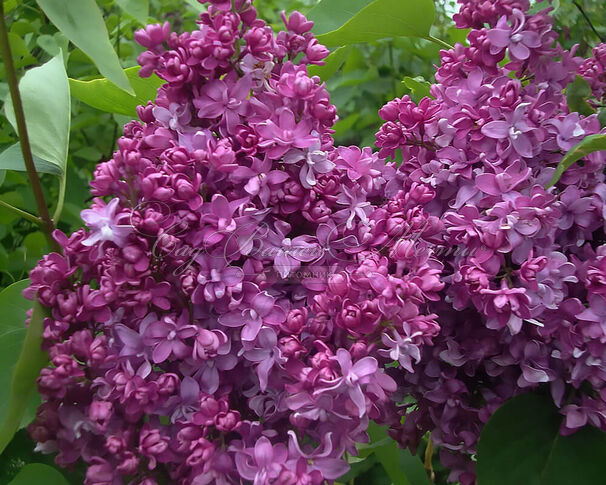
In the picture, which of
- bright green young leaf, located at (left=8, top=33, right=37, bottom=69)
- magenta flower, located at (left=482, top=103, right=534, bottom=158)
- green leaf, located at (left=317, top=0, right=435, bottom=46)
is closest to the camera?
magenta flower, located at (left=482, top=103, right=534, bottom=158)

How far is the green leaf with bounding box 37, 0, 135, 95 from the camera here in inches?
14.7

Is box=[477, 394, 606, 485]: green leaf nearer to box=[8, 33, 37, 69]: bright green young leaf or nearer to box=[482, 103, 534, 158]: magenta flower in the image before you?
box=[482, 103, 534, 158]: magenta flower

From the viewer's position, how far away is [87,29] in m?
0.40

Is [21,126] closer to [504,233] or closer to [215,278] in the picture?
[215,278]

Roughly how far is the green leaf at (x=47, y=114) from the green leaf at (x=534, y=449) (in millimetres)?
402

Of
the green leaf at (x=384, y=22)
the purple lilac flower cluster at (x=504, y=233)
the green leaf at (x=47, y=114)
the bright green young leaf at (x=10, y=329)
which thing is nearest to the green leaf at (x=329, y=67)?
the green leaf at (x=384, y=22)

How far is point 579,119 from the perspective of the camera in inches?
20.0

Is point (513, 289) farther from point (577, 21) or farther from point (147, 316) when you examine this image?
point (577, 21)

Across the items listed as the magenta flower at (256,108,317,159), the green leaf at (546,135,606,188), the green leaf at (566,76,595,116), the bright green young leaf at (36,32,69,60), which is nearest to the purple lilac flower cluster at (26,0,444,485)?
the magenta flower at (256,108,317,159)

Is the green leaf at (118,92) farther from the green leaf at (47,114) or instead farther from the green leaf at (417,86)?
the green leaf at (417,86)

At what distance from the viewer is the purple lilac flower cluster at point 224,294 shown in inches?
15.4

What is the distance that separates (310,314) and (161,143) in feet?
0.50

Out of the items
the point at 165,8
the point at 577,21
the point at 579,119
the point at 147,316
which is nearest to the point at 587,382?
the point at 579,119

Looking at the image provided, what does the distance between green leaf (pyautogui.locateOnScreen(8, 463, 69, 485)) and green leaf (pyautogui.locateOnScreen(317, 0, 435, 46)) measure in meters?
0.42
